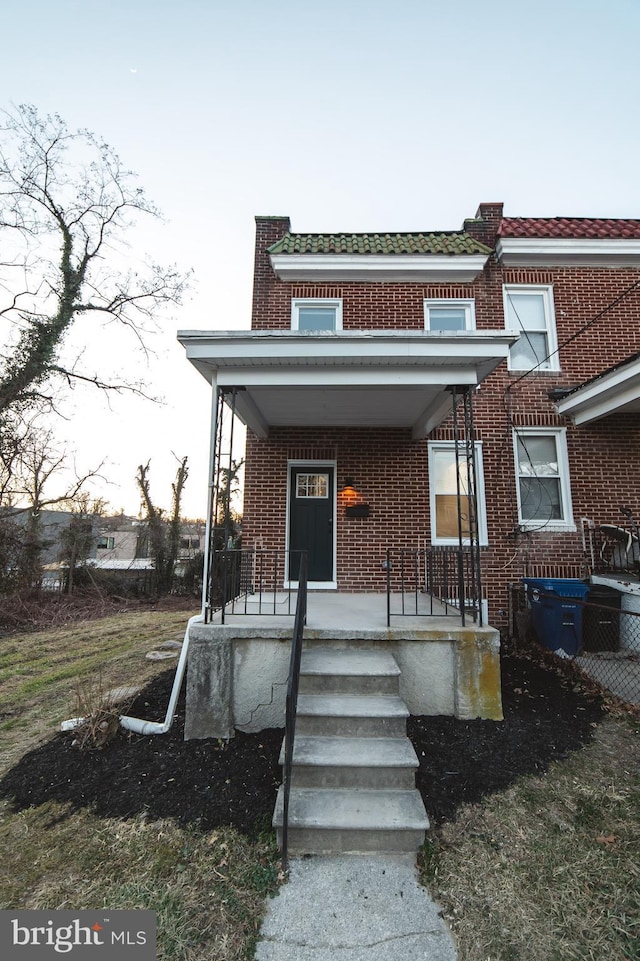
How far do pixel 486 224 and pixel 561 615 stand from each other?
23.9ft

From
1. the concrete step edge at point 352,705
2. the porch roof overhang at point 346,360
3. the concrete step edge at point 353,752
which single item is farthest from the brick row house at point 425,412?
the concrete step edge at point 353,752

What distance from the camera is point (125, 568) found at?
1484cm

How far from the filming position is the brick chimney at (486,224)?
791 cm

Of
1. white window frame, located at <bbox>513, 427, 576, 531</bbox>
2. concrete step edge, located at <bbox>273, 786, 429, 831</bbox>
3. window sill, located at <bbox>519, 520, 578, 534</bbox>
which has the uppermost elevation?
white window frame, located at <bbox>513, 427, 576, 531</bbox>

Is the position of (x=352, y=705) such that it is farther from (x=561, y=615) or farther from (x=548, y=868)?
(x=561, y=615)

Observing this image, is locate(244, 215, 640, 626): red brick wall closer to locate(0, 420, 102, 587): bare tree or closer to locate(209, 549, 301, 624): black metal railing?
locate(209, 549, 301, 624): black metal railing

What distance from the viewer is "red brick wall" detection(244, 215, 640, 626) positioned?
691 centimetres

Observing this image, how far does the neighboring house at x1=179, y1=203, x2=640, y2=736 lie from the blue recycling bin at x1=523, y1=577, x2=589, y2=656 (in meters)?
0.69

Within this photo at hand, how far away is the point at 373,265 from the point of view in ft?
24.4

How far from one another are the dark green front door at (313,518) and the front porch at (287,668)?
2.73 meters

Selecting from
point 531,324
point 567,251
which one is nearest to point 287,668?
point 531,324

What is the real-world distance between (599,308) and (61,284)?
13.6m

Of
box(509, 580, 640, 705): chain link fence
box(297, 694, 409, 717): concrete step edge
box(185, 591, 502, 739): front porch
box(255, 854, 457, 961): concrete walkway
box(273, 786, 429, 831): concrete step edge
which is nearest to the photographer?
box(255, 854, 457, 961): concrete walkway

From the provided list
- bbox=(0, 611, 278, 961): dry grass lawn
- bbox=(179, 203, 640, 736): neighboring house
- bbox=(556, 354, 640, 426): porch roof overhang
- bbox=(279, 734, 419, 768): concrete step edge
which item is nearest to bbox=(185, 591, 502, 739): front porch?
→ bbox=(279, 734, 419, 768): concrete step edge
